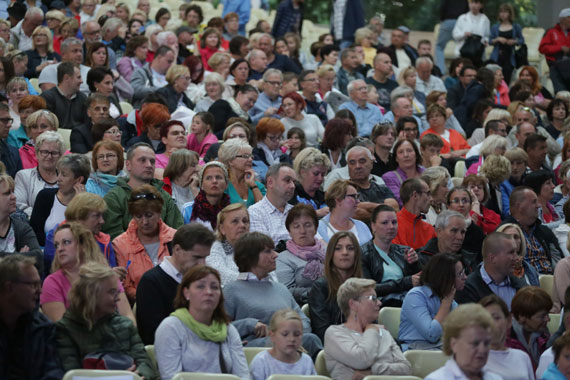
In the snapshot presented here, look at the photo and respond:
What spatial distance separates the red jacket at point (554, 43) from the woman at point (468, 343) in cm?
1098

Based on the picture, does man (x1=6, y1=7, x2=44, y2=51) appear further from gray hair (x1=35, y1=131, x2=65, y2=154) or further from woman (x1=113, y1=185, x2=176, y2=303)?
woman (x1=113, y1=185, x2=176, y2=303)

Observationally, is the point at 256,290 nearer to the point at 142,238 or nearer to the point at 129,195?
the point at 142,238

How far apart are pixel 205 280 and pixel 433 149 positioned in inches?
192

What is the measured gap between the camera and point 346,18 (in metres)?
15.8

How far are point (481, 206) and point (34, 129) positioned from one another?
3659 mm

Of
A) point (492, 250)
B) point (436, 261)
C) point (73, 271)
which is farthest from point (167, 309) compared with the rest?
point (492, 250)

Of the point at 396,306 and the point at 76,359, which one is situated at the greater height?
the point at 76,359

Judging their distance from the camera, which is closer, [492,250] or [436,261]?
[436,261]

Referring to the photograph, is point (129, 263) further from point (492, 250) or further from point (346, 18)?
point (346, 18)

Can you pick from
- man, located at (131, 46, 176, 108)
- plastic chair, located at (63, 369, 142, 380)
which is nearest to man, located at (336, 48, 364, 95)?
man, located at (131, 46, 176, 108)

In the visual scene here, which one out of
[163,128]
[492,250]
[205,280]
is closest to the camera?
[205,280]

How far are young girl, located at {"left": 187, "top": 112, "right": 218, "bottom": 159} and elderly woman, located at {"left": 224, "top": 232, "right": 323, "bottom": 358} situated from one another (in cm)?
318

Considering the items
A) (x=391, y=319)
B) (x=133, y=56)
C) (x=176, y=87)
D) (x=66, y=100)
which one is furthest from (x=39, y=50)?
(x=391, y=319)

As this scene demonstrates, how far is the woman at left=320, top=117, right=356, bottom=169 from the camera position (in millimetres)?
9234
